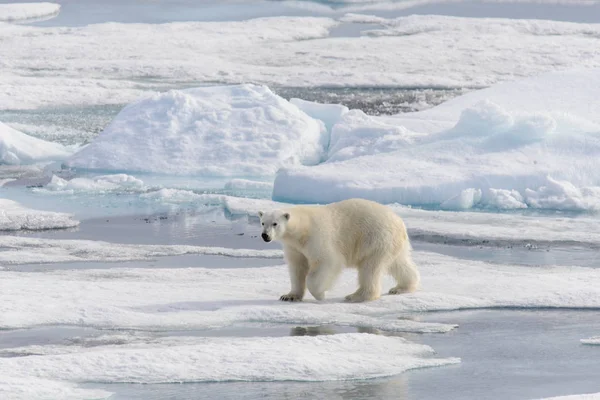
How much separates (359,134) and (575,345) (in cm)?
785

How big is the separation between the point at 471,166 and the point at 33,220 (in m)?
4.75

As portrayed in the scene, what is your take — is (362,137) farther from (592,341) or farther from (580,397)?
(580,397)

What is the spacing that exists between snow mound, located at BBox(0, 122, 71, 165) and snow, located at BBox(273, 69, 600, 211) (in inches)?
155

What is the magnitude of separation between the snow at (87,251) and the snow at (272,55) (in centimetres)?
1002

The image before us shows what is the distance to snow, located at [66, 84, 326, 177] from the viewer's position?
13641 millimetres

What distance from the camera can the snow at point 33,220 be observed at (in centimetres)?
1050

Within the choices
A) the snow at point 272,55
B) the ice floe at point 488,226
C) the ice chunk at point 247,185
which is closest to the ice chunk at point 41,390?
the ice floe at point 488,226

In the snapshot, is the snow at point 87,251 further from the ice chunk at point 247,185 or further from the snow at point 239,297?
the ice chunk at point 247,185

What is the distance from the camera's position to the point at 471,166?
39.0ft

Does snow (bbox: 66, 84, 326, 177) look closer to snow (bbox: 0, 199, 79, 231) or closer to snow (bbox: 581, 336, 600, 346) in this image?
snow (bbox: 0, 199, 79, 231)

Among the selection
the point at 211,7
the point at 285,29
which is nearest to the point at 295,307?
the point at 285,29

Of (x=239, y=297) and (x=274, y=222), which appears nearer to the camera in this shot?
(x=274, y=222)

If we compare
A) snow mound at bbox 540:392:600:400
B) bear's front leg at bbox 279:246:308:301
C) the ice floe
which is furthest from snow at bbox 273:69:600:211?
snow mound at bbox 540:392:600:400

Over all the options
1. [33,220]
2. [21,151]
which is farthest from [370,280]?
[21,151]
